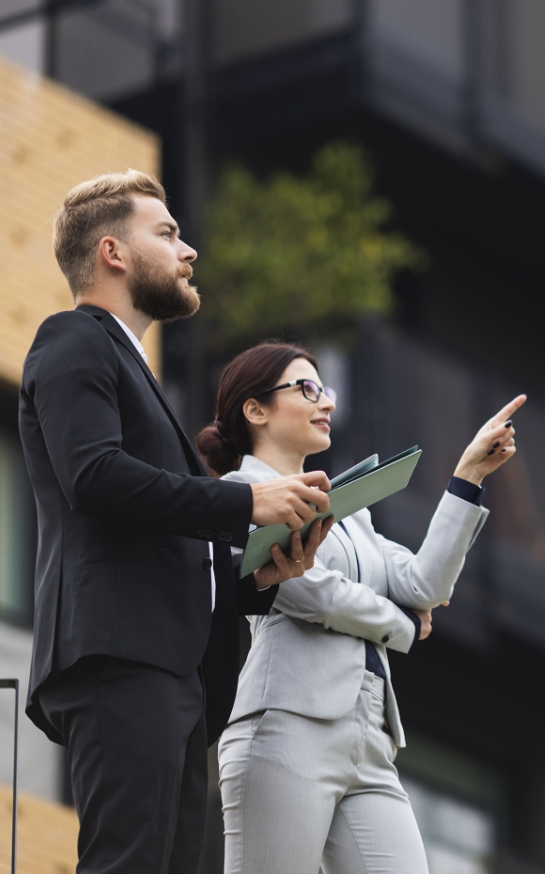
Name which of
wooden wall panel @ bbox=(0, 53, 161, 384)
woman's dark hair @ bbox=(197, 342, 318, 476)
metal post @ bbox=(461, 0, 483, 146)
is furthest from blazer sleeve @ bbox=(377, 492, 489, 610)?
metal post @ bbox=(461, 0, 483, 146)

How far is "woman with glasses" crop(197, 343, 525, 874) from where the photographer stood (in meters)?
3.98

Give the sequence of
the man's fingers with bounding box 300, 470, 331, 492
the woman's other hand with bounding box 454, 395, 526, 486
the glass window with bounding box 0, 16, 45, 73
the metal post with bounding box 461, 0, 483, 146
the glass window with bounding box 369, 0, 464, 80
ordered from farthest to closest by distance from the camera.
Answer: the metal post with bounding box 461, 0, 483, 146, the glass window with bounding box 369, 0, 464, 80, the glass window with bounding box 0, 16, 45, 73, the woman's other hand with bounding box 454, 395, 526, 486, the man's fingers with bounding box 300, 470, 331, 492

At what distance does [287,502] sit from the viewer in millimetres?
3465

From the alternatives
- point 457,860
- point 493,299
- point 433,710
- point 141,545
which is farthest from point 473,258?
point 141,545

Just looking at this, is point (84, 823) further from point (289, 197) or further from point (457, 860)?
point (289, 197)

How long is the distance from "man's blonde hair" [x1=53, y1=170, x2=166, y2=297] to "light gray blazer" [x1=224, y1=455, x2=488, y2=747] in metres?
0.76

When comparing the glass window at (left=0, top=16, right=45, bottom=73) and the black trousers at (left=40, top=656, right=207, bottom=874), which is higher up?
the black trousers at (left=40, top=656, right=207, bottom=874)

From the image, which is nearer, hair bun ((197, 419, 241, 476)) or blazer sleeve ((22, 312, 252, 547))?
blazer sleeve ((22, 312, 252, 547))

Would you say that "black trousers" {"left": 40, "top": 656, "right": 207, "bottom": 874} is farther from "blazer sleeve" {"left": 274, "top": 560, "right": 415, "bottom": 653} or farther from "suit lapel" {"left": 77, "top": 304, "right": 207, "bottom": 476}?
"blazer sleeve" {"left": 274, "top": 560, "right": 415, "bottom": 653}

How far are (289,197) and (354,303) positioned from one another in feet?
3.53

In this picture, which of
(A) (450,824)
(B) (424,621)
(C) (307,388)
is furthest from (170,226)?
(A) (450,824)

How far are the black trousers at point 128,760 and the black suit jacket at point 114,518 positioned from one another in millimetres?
49

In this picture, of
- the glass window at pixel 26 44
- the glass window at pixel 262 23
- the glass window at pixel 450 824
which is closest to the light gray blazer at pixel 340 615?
the glass window at pixel 26 44

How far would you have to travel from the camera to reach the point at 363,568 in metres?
4.39
